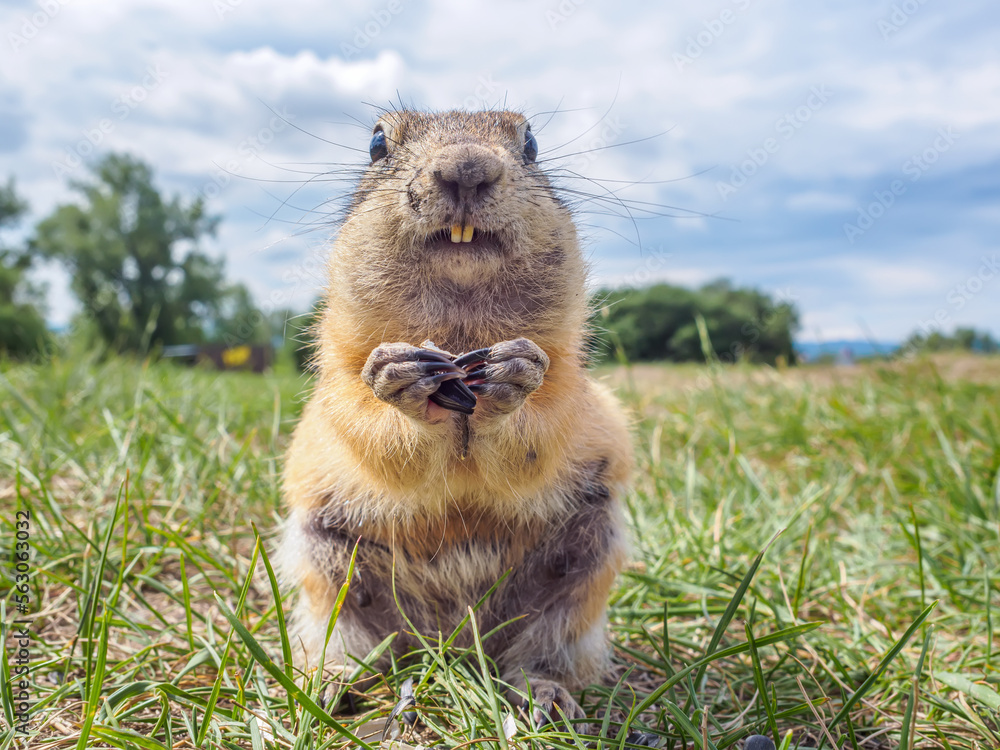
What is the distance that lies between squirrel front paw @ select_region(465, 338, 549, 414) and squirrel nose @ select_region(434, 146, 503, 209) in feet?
1.66

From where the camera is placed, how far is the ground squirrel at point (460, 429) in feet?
6.96

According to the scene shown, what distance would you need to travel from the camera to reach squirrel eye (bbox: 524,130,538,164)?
2.73 m

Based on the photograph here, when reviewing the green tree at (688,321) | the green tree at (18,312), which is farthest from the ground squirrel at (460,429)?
the green tree at (18,312)

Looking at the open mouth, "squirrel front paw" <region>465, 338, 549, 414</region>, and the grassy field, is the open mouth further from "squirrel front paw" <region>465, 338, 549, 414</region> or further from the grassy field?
the grassy field

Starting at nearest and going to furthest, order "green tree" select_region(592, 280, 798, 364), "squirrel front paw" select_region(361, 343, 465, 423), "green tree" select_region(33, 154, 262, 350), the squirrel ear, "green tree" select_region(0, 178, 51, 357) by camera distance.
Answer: "squirrel front paw" select_region(361, 343, 465, 423), the squirrel ear, "green tree" select_region(592, 280, 798, 364), "green tree" select_region(0, 178, 51, 357), "green tree" select_region(33, 154, 262, 350)

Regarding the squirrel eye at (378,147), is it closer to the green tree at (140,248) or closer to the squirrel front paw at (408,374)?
the squirrel front paw at (408,374)

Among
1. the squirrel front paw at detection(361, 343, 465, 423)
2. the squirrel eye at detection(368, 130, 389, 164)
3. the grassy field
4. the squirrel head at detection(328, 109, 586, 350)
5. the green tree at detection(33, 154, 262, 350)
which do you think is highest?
the green tree at detection(33, 154, 262, 350)

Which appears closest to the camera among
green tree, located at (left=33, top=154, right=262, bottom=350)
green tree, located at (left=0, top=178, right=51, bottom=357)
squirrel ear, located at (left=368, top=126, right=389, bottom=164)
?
squirrel ear, located at (left=368, top=126, right=389, bottom=164)

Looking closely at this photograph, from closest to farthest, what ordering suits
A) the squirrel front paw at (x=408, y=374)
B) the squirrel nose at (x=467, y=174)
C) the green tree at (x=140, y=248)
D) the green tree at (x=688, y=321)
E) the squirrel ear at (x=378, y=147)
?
the squirrel front paw at (x=408, y=374) < the squirrel nose at (x=467, y=174) < the squirrel ear at (x=378, y=147) < the green tree at (x=688, y=321) < the green tree at (x=140, y=248)

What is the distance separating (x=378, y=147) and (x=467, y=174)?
85 centimetres

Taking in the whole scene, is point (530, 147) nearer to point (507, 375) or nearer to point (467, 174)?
point (467, 174)

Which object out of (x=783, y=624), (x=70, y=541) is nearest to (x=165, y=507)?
(x=70, y=541)

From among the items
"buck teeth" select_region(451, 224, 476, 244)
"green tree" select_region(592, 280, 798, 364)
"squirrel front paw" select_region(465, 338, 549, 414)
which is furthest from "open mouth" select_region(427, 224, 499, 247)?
"green tree" select_region(592, 280, 798, 364)

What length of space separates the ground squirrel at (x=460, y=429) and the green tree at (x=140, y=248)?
43.2 metres
